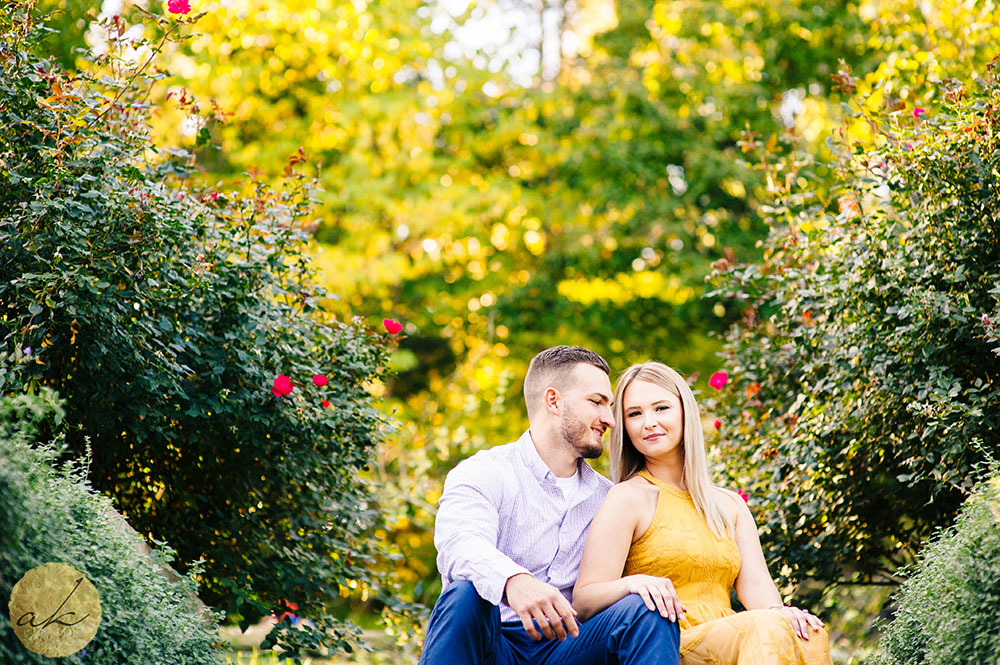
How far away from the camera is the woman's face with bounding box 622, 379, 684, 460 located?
134 inches

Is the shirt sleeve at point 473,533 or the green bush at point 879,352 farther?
the green bush at point 879,352

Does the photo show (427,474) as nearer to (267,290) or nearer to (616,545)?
(267,290)

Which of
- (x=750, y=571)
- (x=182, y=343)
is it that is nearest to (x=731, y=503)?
(x=750, y=571)

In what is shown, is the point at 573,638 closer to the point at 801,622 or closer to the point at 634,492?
the point at 634,492

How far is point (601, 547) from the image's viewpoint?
314 centimetres

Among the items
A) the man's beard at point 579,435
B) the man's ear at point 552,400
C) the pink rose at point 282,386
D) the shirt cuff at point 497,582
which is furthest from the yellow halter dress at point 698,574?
the pink rose at point 282,386

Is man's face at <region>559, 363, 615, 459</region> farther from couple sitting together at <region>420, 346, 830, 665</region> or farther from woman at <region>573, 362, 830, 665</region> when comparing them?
woman at <region>573, 362, 830, 665</region>

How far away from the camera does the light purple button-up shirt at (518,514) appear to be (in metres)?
3.09

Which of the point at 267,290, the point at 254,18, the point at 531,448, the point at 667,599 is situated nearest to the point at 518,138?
the point at 254,18

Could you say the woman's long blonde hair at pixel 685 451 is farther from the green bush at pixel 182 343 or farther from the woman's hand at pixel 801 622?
the green bush at pixel 182 343

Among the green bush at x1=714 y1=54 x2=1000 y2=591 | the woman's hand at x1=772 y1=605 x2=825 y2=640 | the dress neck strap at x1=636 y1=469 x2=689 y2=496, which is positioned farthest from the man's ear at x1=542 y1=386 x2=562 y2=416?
the green bush at x1=714 y1=54 x2=1000 y2=591

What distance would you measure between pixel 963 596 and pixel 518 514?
54.3 inches

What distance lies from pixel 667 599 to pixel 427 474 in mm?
4732

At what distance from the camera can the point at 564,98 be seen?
11047 mm
